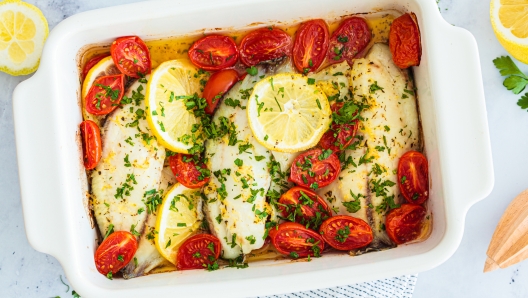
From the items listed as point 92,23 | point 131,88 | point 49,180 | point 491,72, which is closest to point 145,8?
point 92,23

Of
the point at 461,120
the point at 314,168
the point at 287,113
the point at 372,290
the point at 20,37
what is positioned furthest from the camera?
the point at 372,290

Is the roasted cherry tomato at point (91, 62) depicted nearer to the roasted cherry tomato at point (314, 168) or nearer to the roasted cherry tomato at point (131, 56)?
the roasted cherry tomato at point (131, 56)

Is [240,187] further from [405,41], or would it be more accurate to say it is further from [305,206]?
[405,41]

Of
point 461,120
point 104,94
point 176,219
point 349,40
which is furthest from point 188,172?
point 461,120

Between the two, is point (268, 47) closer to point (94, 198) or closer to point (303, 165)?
point (303, 165)

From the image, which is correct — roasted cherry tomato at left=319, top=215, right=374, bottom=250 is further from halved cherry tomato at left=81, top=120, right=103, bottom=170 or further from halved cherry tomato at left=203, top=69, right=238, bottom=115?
halved cherry tomato at left=81, top=120, right=103, bottom=170

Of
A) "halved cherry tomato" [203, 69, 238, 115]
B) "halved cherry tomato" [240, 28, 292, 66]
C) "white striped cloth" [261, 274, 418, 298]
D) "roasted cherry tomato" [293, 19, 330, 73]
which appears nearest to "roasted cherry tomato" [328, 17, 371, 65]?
"roasted cherry tomato" [293, 19, 330, 73]
